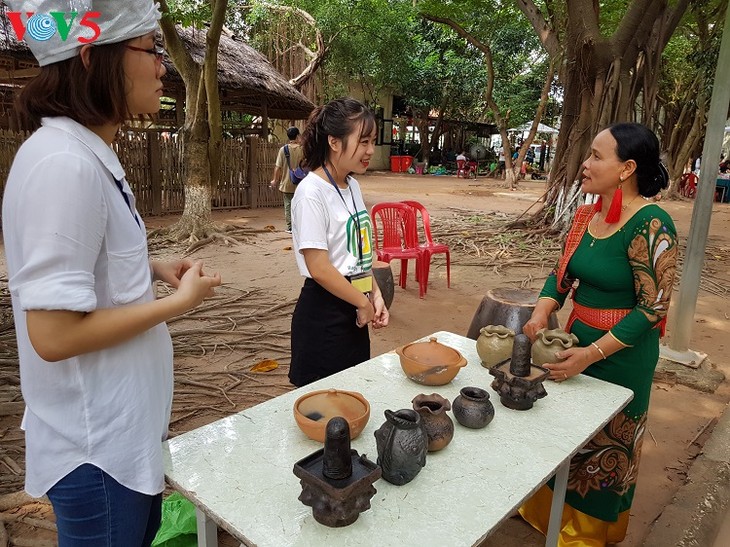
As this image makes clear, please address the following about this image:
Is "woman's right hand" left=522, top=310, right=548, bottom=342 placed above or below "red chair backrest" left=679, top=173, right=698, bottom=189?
below

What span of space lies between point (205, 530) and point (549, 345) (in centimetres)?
131

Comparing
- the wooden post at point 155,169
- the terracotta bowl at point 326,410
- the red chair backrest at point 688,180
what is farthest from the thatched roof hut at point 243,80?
the red chair backrest at point 688,180

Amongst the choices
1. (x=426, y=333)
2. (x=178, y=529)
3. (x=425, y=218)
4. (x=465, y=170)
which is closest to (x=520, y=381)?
(x=178, y=529)

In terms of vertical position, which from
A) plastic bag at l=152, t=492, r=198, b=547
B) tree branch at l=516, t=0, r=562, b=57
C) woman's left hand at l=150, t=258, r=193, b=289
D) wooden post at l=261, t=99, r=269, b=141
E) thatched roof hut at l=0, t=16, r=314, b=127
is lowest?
plastic bag at l=152, t=492, r=198, b=547

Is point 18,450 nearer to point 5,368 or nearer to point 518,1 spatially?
point 5,368

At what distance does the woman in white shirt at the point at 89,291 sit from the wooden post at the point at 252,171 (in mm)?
10700

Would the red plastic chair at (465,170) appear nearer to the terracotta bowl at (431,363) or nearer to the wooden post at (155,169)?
the wooden post at (155,169)

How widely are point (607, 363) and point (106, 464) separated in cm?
180

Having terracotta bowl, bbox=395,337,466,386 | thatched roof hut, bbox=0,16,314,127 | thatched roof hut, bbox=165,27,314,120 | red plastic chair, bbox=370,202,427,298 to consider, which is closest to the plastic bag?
terracotta bowl, bbox=395,337,466,386

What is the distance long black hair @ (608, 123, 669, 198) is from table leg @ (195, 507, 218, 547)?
1.86 metres

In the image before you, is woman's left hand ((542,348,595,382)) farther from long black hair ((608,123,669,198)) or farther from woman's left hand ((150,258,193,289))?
woman's left hand ((150,258,193,289))

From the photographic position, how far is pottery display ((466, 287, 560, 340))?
3148 millimetres

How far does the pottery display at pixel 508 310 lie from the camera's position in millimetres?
3148

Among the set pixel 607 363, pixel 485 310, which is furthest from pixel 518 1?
pixel 607 363
